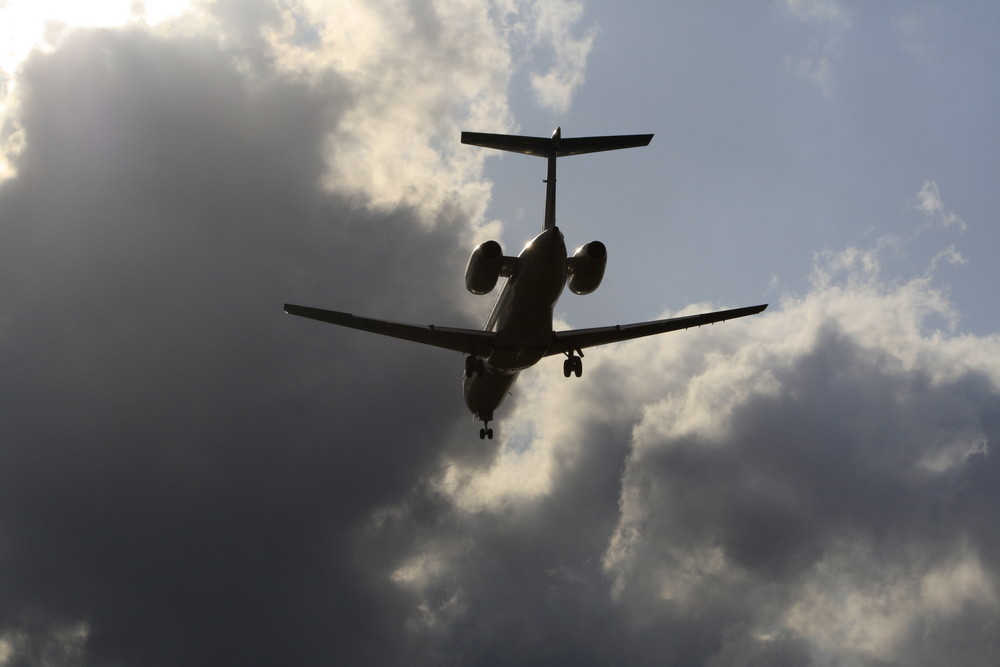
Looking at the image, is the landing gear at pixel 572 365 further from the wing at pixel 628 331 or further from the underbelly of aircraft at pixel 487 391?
the underbelly of aircraft at pixel 487 391

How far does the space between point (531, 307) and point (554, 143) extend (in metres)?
8.68

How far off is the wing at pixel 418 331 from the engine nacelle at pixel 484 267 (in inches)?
118

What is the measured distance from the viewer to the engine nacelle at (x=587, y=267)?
32.6 metres

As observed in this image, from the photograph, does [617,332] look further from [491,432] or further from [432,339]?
[491,432]

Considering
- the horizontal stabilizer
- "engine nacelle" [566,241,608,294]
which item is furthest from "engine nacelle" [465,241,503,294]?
the horizontal stabilizer

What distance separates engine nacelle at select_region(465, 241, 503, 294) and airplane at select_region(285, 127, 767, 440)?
37 millimetres

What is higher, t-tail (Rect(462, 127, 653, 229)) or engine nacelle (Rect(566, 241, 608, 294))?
t-tail (Rect(462, 127, 653, 229))

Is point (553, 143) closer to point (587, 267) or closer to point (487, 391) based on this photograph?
point (587, 267)

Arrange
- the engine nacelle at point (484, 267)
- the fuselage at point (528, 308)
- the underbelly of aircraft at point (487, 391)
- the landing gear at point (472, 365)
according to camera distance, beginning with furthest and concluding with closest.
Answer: the underbelly of aircraft at point (487, 391) < the landing gear at point (472, 365) < the engine nacelle at point (484, 267) < the fuselage at point (528, 308)

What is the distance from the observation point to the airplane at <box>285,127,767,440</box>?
30.8m

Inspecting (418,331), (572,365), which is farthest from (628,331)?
(418,331)

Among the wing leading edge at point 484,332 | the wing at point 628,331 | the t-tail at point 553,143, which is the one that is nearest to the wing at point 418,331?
the wing leading edge at point 484,332

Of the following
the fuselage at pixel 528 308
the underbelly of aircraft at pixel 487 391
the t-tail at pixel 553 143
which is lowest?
the fuselage at pixel 528 308

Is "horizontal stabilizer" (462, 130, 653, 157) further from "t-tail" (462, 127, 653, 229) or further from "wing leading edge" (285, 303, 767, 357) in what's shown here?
"wing leading edge" (285, 303, 767, 357)
